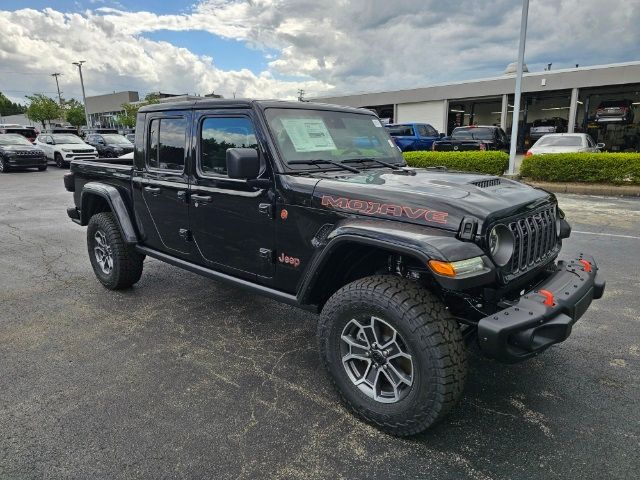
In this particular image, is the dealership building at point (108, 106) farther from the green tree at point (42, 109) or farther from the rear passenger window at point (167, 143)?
the rear passenger window at point (167, 143)

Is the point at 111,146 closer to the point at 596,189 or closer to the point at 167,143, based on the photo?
the point at 596,189

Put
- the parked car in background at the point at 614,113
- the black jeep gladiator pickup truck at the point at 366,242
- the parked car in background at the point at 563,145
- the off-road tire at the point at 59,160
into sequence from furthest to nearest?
1. the parked car in background at the point at 614,113
2. the off-road tire at the point at 59,160
3. the parked car in background at the point at 563,145
4. the black jeep gladiator pickup truck at the point at 366,242

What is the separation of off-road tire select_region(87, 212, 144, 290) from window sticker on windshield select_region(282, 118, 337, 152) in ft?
7.70

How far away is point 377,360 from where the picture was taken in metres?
2.65

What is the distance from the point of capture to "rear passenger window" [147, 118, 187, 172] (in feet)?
12.7

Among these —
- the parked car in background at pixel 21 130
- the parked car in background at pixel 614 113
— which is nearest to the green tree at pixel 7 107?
the parked car in background at pixel 21 130

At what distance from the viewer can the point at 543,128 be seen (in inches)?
1067

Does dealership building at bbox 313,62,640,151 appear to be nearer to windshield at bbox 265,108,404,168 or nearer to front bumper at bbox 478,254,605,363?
windshield at bbox 265,108,404,168

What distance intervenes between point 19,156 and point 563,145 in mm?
20133

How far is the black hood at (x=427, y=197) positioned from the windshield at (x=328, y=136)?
0.29 meters

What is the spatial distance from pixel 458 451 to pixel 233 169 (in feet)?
6.86

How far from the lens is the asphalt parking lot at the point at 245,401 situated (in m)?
2.37

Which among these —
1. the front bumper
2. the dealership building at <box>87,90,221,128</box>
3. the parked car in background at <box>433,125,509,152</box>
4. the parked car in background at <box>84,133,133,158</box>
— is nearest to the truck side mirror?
the front bumper

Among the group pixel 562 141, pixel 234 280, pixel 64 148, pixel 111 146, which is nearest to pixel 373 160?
pixel 234 280
